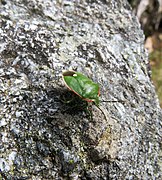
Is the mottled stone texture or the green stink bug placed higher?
the green stink bug

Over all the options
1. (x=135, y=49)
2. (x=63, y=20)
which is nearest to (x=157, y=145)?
(x=135, y=49)

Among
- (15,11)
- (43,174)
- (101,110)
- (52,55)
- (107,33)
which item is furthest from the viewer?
(107,33)

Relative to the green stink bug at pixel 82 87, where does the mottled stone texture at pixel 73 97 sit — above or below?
below

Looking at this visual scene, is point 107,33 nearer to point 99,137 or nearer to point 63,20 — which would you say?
point 63,20
